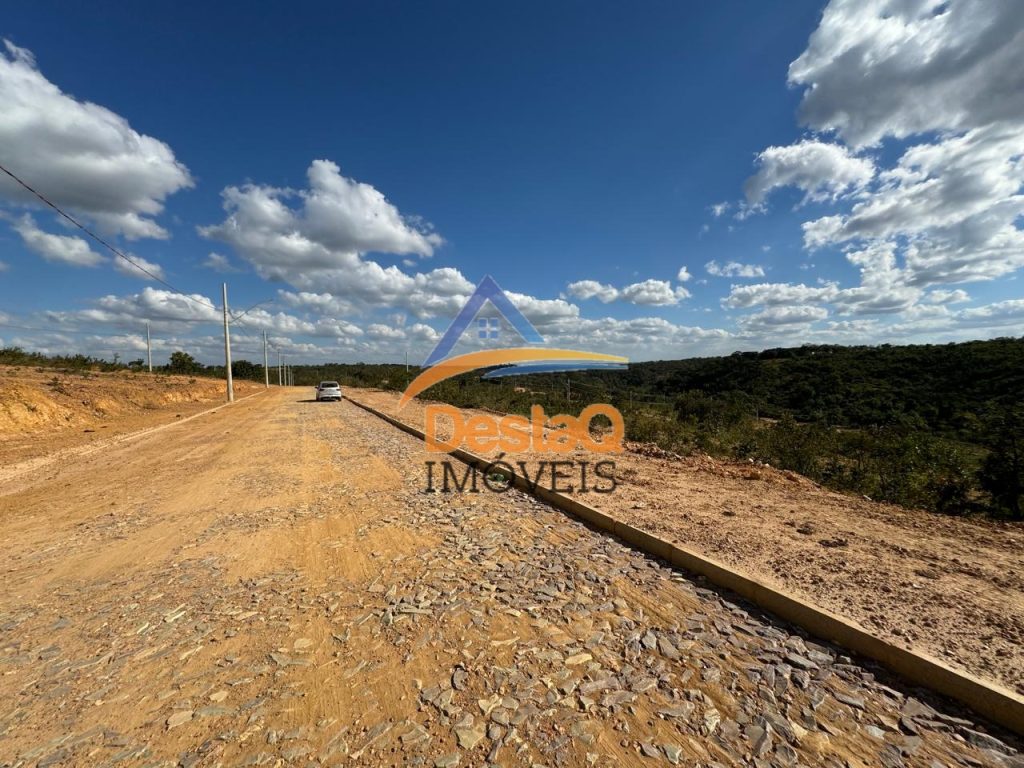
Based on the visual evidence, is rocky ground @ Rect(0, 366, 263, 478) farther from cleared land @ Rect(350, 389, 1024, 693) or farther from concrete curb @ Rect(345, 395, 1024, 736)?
cleared land @ Rect(350, 389, 1024, 693)

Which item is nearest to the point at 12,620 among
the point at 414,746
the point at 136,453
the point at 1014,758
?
the point at 414,746

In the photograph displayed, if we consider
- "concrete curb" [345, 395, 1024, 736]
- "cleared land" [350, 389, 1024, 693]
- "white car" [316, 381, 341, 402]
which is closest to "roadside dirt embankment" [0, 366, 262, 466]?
"white car" [316, 381, 341, 402]

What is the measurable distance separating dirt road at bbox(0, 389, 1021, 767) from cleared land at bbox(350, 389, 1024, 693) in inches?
22.1

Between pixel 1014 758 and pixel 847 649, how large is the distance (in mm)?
770

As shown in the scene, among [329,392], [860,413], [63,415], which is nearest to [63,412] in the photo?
[63,415]

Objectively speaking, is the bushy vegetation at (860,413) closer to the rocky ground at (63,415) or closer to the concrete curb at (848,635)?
the concrete curb at (848,635)

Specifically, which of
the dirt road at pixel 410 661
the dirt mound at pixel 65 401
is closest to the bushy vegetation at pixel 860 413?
the dirt road at pixel 410 661

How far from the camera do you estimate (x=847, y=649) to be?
8.87ft

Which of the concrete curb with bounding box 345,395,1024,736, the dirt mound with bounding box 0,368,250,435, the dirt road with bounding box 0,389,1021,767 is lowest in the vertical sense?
the dirt road with bounding box 0,389,1021,767

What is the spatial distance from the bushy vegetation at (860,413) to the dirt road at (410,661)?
532 cm

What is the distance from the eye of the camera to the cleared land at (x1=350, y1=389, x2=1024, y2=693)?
2733 mm

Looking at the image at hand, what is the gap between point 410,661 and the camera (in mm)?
2629

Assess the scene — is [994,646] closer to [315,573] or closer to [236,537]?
[315,573]

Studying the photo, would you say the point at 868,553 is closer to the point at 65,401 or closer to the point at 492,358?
the point at 492,358
